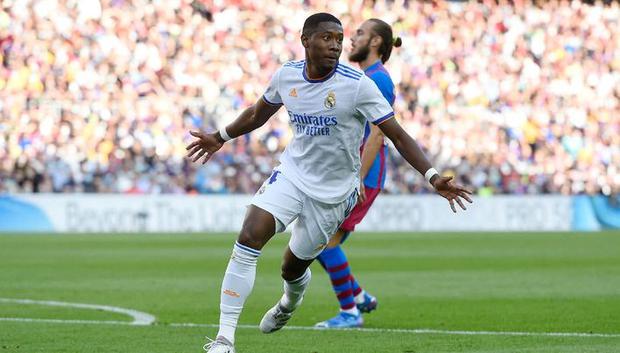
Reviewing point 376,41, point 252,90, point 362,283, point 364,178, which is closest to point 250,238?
point 364,178

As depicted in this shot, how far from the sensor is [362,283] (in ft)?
47.6

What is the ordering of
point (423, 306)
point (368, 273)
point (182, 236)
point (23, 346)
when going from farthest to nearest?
point (182, 236)
point (368, 273)
point (423, 306)
point (23, 346)

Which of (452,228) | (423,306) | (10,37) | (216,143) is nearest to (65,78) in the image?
(10,37)

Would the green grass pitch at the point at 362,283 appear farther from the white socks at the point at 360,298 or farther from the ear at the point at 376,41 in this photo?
the ear at the point at 376,41

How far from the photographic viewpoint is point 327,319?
10.3 m

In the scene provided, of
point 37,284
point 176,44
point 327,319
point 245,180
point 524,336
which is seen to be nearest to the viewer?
point 524,336

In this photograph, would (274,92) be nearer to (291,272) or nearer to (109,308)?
(291,272)

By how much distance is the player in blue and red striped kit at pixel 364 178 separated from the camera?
31.3 feet

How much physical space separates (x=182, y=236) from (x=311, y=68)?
66.5 ft

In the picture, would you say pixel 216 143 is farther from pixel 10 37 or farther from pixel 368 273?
pixel 10 37

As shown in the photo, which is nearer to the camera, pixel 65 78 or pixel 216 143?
pixel 216 143

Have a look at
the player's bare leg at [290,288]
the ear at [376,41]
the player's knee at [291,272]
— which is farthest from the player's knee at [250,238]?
the ear at [376,41]

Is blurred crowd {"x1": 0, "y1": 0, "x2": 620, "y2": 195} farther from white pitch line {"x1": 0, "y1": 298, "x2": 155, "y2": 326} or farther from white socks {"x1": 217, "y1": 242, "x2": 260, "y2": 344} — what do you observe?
white socks {"x1": 217, "y1": 242, "x2": 260, "y2": 344}

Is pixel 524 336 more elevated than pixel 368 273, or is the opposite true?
pixel 524 336
